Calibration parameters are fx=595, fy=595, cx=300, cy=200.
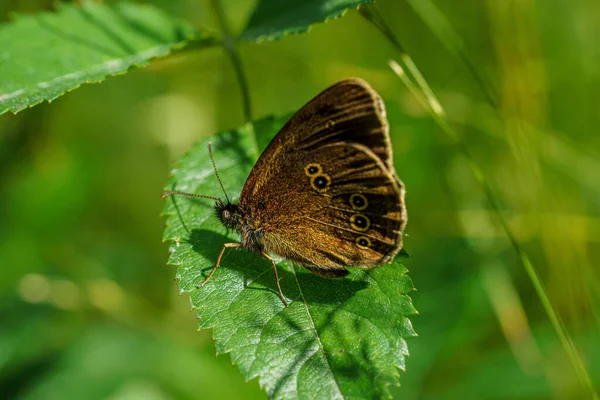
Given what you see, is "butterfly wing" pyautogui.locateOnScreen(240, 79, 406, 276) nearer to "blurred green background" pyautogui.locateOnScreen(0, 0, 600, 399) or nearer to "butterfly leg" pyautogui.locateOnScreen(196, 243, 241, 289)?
"butterfly leg" pyautogui.locateOnScreen(196, 243, 241, 289)

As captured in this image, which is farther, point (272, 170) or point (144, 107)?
point (144, 107)

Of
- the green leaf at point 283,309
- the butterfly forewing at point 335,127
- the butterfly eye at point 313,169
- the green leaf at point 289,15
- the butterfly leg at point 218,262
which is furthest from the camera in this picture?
the butterfly eye at point 313,169

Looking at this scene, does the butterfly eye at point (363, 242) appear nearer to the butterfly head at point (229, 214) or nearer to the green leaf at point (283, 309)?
the green leaf at point (283, 309)

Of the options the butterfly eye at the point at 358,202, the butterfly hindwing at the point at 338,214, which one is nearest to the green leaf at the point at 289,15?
the butterfly hindwing at the point at 338,214

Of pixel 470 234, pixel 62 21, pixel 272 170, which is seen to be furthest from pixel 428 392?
pixel 62 21

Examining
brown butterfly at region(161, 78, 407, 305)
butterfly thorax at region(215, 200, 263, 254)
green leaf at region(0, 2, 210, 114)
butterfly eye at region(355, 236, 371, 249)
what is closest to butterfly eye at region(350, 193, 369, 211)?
brown butterfly at region(161, 78, 407, 305)

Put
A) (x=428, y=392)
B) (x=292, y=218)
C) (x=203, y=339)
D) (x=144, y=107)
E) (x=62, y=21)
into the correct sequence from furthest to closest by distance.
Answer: (x=144, y=107)
(x=203, y=339)
(x=428, y=392)
(x=62, y=21)
(x=292, y=218)

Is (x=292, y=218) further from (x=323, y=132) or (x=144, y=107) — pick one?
(x=144, y=107)
